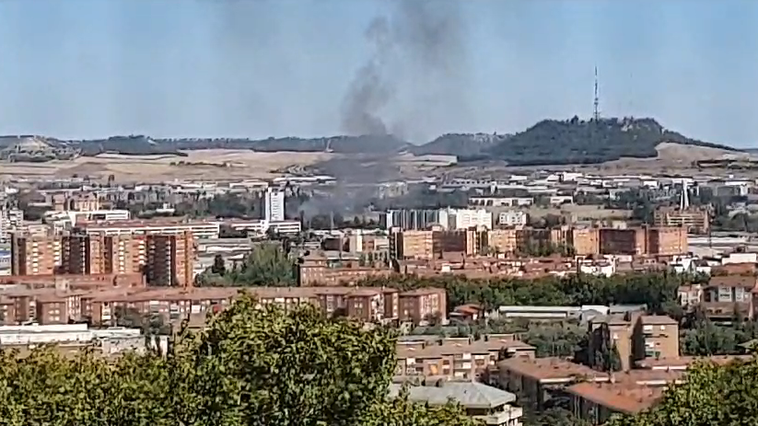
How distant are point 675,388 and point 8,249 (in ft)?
103

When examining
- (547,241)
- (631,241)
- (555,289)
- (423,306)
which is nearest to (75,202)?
(547,241)

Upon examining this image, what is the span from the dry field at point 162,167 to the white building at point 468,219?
19164 mm

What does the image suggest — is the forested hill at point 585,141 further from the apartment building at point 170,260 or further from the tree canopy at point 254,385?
the tree canopy at point 254,385

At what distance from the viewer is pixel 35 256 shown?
32.8 meters

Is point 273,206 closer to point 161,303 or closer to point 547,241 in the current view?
point 547,241

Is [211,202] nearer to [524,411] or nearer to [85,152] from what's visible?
[85,152]

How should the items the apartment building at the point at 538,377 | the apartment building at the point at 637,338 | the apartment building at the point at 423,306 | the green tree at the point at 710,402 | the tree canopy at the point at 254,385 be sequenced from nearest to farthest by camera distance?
the tree canopy at the point at 254,385
the green tree at the point at 710,402
the apartment building at the point at 538,377
the apartment building at the point at 637,338
the apartment building at the point at 423,306

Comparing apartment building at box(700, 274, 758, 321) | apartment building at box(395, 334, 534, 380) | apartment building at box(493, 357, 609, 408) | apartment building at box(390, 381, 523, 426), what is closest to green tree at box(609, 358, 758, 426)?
apartment building at box(390, 381, 523, 426)

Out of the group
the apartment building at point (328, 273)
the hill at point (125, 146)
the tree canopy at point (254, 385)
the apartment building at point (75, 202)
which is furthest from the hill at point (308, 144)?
the tree canopy at point (254, 385)

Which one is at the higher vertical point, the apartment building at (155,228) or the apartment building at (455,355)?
the apartment building at (155,228)

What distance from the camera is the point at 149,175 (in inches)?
2721

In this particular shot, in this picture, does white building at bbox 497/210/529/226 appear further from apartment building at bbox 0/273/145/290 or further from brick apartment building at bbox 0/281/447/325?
brick apartment building at bbox 0/281/447/325

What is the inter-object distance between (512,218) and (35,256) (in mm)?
15382

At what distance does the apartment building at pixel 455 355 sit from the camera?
56.1 feet
